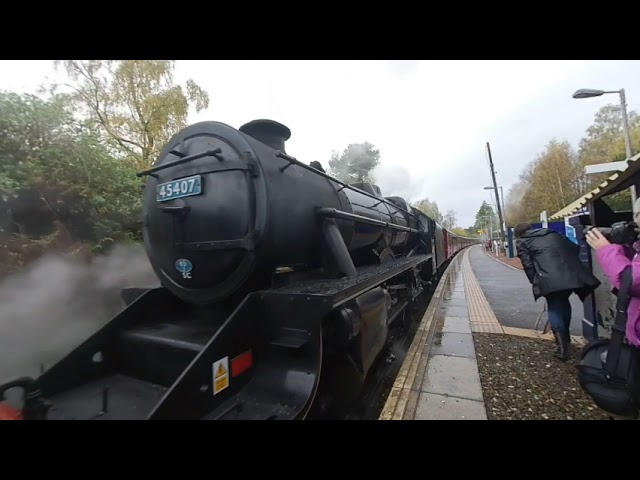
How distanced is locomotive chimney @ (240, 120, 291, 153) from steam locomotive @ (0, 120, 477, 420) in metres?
0.01

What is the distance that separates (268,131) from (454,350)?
3.83m

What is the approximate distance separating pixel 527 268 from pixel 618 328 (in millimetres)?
1837

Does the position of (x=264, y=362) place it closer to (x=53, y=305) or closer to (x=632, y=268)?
(x=632, y=268)

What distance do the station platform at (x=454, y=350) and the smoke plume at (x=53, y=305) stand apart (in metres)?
3.46

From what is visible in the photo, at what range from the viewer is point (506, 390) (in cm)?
300

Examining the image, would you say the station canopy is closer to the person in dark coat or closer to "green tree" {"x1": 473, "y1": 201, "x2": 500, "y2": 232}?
the person in dark coat

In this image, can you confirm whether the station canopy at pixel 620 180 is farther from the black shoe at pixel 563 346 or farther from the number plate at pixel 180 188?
the number plate at pixel 180 188

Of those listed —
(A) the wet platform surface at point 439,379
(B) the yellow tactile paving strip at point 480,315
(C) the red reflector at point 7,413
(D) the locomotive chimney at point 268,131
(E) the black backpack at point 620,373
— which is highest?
(D) the locomotive chimney at point 268,131

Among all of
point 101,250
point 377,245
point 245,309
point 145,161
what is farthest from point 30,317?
point 145,161

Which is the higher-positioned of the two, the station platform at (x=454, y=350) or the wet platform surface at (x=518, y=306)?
the station platform at (x=454, y=350)

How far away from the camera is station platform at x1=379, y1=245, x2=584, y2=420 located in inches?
108

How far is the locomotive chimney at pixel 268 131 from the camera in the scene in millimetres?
2857

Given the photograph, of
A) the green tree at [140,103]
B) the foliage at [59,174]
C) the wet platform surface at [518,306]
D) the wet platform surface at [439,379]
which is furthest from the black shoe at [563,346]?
the green tree at [140,103]

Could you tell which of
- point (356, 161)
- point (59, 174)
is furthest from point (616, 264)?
point (356, 161)
